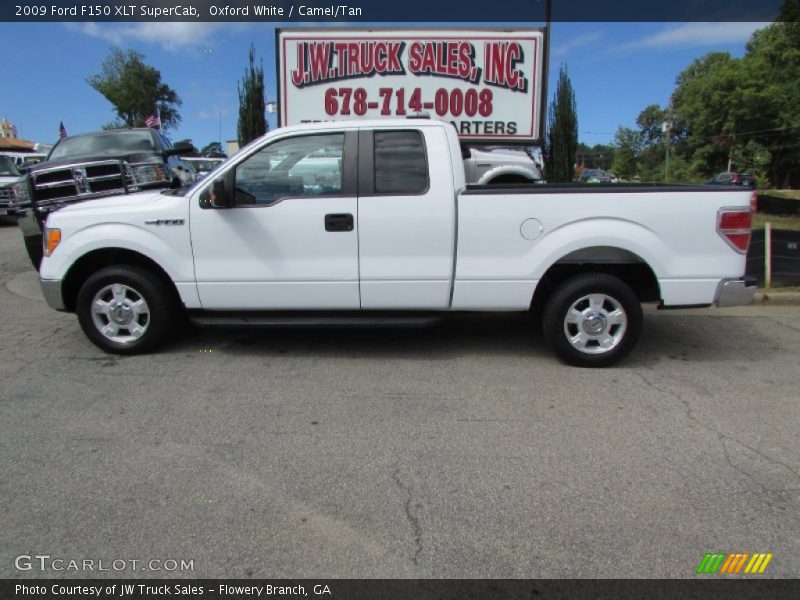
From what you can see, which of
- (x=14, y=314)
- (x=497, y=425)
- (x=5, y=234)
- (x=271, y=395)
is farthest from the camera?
(x=5, y=234)

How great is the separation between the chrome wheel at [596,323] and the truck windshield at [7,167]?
18.0 meters

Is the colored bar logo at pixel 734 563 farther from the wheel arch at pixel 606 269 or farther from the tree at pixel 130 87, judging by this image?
the tree at pixel 130 87

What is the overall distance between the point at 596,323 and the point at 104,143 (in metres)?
8.02

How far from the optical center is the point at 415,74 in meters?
8.16

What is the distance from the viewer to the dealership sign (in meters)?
8.11

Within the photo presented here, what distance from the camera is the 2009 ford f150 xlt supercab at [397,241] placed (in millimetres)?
4438

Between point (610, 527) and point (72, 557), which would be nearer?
point (72, 557)

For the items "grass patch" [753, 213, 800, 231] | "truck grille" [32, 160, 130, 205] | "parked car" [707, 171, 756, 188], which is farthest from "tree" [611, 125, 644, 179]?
"truck grille" [32, 160, 130, 205]

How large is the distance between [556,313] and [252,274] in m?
2.49

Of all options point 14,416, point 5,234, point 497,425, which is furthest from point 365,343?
point 5,234

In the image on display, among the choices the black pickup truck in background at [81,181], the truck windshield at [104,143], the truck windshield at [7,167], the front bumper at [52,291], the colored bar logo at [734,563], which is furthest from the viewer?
the truck windshield at [7,167]

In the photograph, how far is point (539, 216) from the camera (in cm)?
446

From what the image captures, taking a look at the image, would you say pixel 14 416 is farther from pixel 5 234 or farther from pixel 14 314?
pixel 5 234

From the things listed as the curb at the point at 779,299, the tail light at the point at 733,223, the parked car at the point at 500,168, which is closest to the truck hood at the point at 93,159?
the parked car at the point at 500,168
